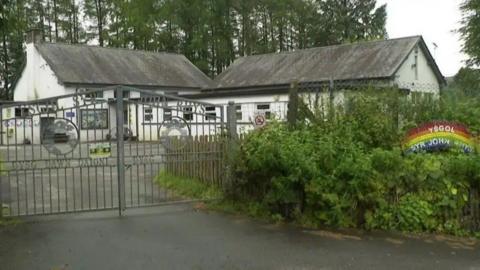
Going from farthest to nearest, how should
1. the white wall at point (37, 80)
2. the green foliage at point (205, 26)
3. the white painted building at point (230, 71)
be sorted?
the green foliage at point (205, 26) < the white wall at point (37, 80) < the white painted building at point (230, 71)

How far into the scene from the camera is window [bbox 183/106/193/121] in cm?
997

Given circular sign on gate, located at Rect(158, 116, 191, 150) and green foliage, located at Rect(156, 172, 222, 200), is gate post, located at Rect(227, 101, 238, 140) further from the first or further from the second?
green foliage, located at Rect(156, 172, 222, 200)

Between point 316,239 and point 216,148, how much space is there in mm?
3249

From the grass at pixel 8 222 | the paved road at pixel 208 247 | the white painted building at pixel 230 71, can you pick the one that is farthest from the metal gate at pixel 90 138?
the white painted building at pixel 230 71

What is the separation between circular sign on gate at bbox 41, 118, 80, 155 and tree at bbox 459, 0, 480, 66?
Result: 31.4m

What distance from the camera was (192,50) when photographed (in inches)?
1986

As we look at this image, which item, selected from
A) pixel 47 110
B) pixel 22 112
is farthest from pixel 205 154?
pixel 22 112

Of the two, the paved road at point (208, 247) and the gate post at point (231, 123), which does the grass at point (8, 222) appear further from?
the gate post at point (231, 123)

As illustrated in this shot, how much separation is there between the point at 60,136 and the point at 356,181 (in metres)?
4.70

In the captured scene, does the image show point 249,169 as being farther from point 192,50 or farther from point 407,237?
point 192,50

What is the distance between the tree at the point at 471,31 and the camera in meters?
34.8

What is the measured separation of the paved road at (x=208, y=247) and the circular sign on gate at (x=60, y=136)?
1.16 m

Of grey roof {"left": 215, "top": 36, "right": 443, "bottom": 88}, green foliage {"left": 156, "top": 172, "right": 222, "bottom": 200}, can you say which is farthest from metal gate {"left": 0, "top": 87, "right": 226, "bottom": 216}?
grey roof {"left": 215, "top": 36, "right": 443, "bottom": 88}

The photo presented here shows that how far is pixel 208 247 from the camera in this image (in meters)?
7.01
